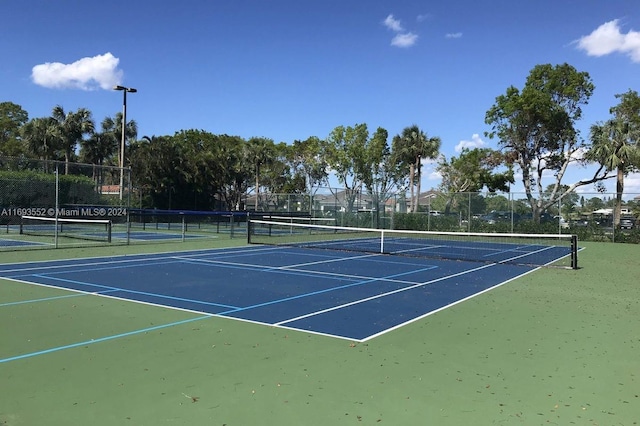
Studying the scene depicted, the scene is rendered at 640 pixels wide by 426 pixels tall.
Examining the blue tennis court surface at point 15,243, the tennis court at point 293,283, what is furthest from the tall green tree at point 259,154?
the tennis court at point 293,283

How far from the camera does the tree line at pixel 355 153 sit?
3512 centimetres

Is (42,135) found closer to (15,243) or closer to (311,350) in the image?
(15,243)

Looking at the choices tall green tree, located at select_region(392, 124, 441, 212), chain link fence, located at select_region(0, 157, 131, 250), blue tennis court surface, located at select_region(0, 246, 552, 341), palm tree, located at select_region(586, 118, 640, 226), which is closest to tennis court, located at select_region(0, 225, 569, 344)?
blue tennis court surface, located at select_region(0, 246, 552, 341)

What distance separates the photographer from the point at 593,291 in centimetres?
1112

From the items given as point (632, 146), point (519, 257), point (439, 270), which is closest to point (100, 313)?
point (439, 270)

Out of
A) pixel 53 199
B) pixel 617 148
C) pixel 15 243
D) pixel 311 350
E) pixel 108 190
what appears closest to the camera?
pixel 311 350

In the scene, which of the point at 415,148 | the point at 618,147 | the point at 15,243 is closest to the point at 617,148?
the point at 618,147

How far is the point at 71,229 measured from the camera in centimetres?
2842

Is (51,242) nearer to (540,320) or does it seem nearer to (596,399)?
(540,320)

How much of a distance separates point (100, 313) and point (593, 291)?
9477 mm

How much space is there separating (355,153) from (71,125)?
87.1ft

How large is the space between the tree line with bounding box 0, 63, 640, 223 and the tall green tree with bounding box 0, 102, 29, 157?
11cm

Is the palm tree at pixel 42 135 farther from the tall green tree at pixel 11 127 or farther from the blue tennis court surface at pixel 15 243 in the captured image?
the blue tennis court surface at pixel 15 243

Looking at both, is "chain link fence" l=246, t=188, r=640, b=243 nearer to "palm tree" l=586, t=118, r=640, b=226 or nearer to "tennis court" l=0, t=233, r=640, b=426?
"palm tree" l=586, t=118, r=640, b=226
